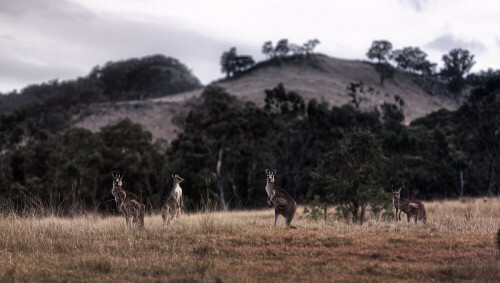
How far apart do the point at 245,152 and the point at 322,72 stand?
107m

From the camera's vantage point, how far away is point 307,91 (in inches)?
4424

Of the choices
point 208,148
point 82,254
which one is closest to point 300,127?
point 208,148

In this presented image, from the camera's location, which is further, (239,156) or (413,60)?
(413,60)

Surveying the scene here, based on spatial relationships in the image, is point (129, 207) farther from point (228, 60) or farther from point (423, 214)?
point (228, 60)

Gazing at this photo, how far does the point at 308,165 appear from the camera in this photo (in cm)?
4678

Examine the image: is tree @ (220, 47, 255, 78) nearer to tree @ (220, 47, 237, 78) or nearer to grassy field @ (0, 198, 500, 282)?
tree @ (220, 47, 237, 78)

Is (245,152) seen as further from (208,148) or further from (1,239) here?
(1,239)

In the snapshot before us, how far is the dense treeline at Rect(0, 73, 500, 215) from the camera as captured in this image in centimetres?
4031

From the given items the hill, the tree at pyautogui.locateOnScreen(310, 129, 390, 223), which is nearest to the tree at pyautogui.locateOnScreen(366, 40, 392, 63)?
the hill

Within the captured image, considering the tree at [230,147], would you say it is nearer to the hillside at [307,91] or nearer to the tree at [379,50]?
the hillside at [307,91]

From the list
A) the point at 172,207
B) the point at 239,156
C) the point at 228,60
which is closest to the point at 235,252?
the point at 172,207

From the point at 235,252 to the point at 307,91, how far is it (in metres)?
104

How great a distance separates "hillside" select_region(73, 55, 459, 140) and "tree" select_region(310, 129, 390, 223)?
5798 cm

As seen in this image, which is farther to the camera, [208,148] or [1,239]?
[208,148]
